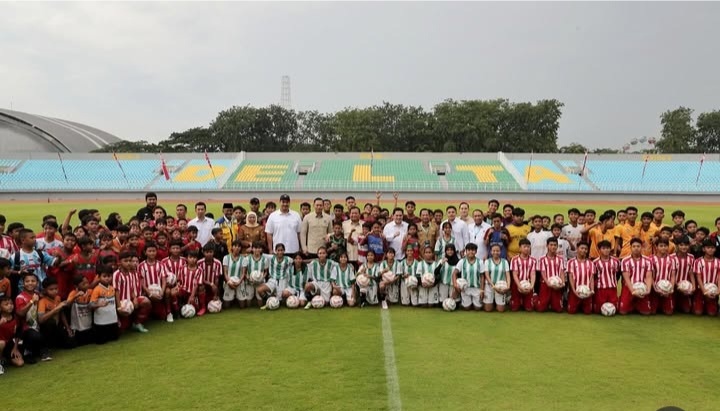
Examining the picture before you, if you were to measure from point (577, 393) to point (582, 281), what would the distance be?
3124 millimetres

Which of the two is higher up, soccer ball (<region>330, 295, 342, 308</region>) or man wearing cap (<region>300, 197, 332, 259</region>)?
man wearing cap (<region>300, 197, 332, 259</region>)

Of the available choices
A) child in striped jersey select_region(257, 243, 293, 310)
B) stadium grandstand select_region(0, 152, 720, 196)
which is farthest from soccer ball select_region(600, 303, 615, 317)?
stadium grandstand select_region(0, 152, 720, 196)

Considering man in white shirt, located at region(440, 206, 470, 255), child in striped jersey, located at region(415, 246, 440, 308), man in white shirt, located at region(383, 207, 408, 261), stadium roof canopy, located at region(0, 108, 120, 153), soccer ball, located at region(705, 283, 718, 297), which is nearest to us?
soccer ball, located at region(705, 283, 718, 297)

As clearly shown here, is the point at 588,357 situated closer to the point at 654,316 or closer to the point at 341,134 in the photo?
the point at 654,316

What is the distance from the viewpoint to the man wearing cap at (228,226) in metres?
8.43

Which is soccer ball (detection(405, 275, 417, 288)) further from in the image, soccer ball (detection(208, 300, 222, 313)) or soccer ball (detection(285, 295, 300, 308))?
soccer ball (detection(208, 300, 222, 313))

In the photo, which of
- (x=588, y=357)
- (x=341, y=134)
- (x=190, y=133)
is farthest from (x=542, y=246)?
(x=190, y=133)

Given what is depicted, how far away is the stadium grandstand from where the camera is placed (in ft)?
125

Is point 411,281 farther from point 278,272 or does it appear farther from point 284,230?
point 284,230

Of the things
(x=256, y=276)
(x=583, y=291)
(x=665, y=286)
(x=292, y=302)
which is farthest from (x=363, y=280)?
(x=665, y=286)

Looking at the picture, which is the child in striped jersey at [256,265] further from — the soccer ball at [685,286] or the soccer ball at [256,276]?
the soccer ball at [685,286]

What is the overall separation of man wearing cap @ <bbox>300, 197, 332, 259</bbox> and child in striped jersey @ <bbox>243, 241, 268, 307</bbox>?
0.85m

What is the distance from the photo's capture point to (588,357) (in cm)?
554

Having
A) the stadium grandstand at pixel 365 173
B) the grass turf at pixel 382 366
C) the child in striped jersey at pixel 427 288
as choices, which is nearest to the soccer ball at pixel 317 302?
the grass turf at pixel 382 366
